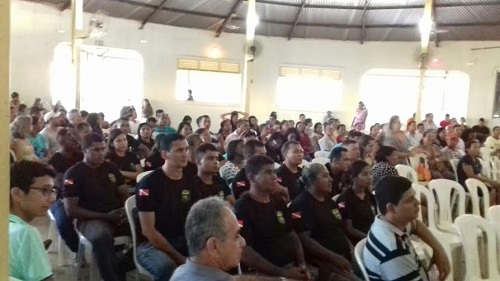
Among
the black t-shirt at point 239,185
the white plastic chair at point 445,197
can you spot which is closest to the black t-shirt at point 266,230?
the black t-shirt at point 239,185

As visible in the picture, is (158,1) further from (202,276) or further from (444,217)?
(202,276)

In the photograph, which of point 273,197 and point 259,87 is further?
point 259,87

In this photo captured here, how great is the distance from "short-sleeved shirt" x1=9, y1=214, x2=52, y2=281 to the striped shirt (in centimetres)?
160

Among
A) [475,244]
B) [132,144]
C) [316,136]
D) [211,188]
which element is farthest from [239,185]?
[316,136]

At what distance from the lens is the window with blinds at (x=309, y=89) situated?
1489 centimetres

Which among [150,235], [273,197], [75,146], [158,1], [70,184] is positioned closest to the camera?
[150,235]

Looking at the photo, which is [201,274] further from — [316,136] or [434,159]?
[316,136]

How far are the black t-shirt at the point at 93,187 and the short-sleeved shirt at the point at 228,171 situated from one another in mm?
1207

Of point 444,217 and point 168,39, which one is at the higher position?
point 168,39

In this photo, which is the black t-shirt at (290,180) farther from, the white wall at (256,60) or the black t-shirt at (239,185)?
the white wall at (256,60)

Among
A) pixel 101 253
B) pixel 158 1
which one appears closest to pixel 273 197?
pixel 101 253

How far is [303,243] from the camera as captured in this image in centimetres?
364

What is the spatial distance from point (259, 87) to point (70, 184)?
1104 cm

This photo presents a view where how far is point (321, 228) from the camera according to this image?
3.68m
